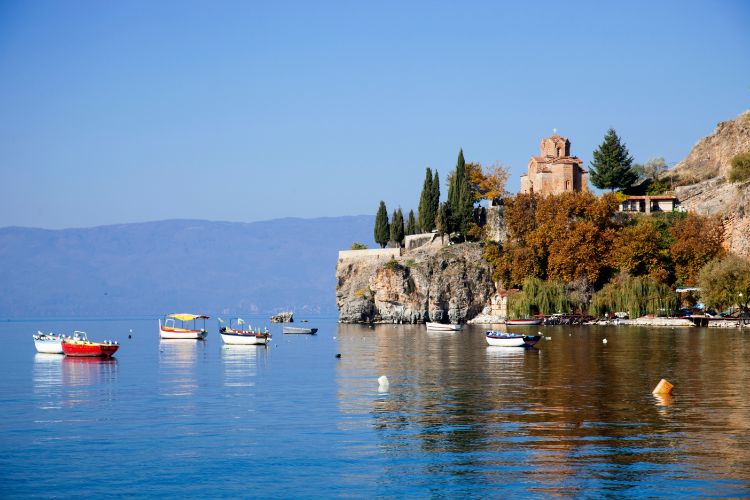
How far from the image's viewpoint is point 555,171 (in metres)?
117

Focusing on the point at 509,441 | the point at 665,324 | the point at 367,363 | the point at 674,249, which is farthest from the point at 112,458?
the point at 674,249

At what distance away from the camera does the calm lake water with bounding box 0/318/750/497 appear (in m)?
22.1

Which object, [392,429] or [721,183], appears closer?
[392,429]

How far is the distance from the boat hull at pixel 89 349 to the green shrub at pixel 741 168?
7072 cm

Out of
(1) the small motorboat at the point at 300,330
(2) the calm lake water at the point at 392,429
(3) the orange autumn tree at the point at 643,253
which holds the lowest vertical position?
(2) the calm lake water at the point at 392,429

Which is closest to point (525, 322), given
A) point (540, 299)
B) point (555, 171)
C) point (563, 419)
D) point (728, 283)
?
point (540, 299)

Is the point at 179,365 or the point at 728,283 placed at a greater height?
the point at 728,283

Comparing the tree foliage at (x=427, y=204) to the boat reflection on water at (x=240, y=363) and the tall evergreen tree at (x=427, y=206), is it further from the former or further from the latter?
the boat reflection on water at (x=240, y=363)

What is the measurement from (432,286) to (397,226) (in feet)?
50.9

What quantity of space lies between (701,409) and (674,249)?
71573 mm

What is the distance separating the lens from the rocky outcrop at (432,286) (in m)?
114

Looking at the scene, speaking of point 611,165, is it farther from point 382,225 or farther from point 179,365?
point 179,365

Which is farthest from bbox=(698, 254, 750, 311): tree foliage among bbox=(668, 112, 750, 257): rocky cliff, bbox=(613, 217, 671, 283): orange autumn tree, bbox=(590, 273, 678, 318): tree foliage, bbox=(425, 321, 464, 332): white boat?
bbox=(425, 321, 464, 332): white boat

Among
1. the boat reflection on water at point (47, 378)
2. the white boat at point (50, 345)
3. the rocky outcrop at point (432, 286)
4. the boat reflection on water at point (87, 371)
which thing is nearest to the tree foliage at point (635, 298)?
the rocky outcrop at point (432, 286)
